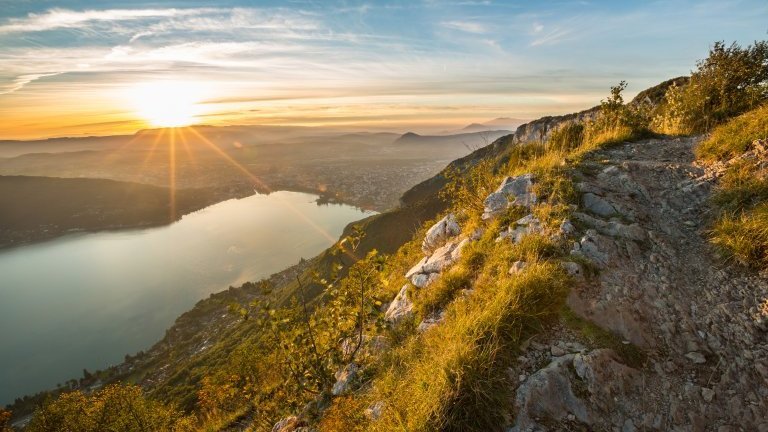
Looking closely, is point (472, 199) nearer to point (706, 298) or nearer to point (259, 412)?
point (706, 298)

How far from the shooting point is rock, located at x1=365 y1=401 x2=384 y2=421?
4992 millimetres

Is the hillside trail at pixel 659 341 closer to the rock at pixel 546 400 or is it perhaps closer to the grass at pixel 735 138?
the rock at pixel 546 400

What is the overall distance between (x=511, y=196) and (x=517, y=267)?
10.1 ft

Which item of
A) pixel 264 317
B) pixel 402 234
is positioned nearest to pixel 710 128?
pixel 264 317

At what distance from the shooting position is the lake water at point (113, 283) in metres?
93.9

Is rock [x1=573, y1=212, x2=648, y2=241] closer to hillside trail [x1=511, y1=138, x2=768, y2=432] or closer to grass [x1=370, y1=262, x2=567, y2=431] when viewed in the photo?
hillside trail [x1=511, y1=138, x2=768, y2=432]

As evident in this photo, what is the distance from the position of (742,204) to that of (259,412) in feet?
40.0

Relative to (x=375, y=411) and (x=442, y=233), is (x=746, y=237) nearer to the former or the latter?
(x=442, y=233)

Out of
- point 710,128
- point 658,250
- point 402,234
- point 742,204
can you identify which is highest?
point 710,128

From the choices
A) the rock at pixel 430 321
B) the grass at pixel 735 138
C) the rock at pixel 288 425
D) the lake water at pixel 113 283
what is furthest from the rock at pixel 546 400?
the lake water at pixel 113 283

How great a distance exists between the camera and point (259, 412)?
9047mm

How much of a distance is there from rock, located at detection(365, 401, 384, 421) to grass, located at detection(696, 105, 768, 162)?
1085 cm

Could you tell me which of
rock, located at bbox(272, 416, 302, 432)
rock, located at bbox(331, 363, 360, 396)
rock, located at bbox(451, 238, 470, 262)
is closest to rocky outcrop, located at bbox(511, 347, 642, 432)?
rock, located at bbox(331, 363, 360, 396)

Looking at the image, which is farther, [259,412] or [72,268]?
[72,268]
